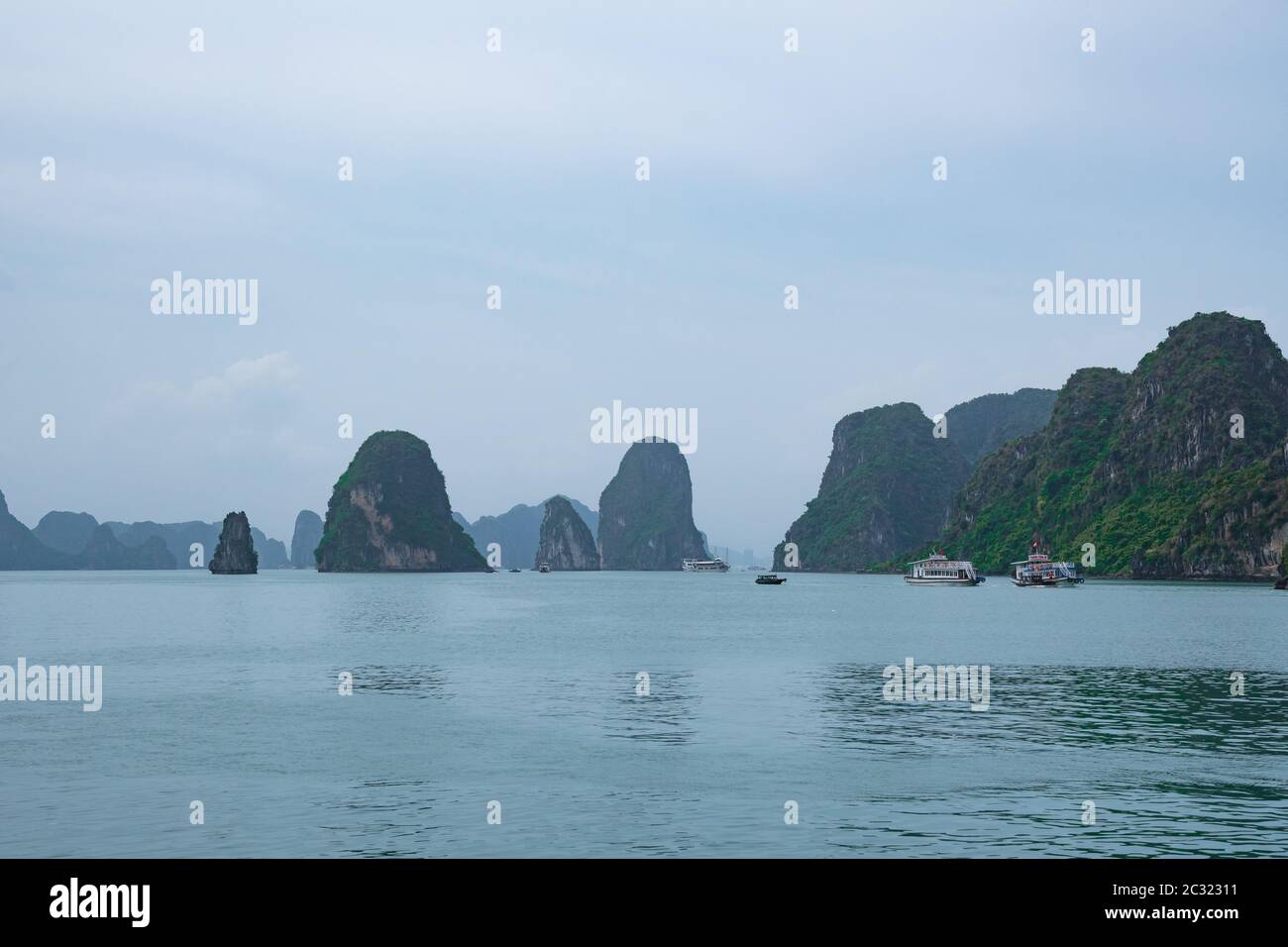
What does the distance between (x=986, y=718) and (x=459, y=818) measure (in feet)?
94.6

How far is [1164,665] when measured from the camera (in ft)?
261

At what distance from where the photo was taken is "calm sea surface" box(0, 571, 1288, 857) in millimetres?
30719

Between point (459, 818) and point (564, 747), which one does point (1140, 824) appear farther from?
point (564, 747)

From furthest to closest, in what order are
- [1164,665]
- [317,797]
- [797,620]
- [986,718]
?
[797,620]
[1164,665]
[986,718]
[317,797]

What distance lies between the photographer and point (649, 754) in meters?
43.5

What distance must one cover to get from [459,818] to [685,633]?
8392cm

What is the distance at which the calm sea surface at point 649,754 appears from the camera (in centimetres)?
3072
